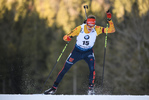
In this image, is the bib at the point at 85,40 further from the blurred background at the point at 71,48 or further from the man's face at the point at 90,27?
the blurred background at the point at 71,48

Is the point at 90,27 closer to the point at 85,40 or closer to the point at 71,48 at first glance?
the point at 85,40

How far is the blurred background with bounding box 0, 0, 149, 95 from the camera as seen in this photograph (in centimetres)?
1439

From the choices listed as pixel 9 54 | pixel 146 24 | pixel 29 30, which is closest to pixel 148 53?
pixel 146 24

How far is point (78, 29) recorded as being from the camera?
18.7 ft

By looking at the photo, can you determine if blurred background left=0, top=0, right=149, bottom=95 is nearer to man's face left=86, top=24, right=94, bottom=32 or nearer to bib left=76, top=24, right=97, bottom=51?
bib left=76, top=24, right=97, bottom=51

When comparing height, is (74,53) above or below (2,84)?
above

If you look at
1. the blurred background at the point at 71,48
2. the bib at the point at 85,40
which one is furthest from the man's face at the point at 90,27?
the blurred background at the point at 71,48

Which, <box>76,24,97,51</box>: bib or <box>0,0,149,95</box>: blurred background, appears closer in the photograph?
<box>76,24,97,51</box>: bib

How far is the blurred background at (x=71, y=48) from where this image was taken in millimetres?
14388

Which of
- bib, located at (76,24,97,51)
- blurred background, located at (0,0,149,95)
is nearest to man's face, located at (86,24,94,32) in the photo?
bib, located at (76,24,97,51)

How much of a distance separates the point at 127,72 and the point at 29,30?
15389 mm

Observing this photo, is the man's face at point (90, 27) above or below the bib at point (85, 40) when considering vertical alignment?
above

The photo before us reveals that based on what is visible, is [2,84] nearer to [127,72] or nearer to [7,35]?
[7,35]

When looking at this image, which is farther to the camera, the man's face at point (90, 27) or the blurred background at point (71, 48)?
the blurred background at point (71, 48)
